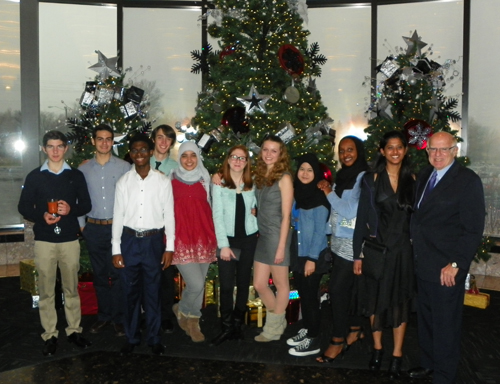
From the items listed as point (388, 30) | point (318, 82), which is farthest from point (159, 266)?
point (388, 30)

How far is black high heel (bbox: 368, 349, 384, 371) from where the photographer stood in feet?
11.7

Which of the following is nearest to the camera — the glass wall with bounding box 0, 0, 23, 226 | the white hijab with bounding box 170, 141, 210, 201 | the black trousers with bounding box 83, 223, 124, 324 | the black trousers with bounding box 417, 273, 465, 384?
the black trousers with bounding box 417, 273, 465, 384

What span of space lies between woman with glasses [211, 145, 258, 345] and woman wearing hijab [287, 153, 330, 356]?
382 mm

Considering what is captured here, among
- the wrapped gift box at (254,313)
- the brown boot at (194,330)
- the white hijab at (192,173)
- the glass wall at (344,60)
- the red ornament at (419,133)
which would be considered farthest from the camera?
the glass wall at (344,60)

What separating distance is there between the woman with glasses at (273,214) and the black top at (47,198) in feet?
4.65

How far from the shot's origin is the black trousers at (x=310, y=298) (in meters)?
3.87

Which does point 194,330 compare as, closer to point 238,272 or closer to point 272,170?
point 238,272

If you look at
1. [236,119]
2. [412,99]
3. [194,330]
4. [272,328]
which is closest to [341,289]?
[272,328]

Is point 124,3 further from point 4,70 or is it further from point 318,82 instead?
point 318,82

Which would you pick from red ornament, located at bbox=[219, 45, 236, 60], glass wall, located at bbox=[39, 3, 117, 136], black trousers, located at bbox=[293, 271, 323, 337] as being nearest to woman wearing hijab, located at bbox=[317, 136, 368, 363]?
black trousers, located at bbox=[293, 271, 323, 337]

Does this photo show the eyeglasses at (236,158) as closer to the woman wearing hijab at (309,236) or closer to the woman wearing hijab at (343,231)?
the woman wearing hijab at (309,236)

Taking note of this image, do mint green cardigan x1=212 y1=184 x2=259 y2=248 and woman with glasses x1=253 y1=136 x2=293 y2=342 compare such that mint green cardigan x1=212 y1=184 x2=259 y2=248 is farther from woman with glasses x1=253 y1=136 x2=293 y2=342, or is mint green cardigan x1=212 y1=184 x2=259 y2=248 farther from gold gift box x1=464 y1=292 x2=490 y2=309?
gold gift box x1=464 y1=292 x2=490 y2=309

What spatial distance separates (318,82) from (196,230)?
16.1ft

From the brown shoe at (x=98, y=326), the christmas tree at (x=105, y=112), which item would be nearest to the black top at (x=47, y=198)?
the brown shoe at (x=98, y=326)
